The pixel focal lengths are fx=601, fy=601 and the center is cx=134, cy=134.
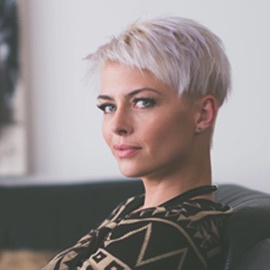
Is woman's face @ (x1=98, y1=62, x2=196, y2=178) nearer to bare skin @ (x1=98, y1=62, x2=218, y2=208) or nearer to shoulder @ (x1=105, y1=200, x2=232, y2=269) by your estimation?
bare skin @ (x1=98, y1=62, x2=218, y2=208)

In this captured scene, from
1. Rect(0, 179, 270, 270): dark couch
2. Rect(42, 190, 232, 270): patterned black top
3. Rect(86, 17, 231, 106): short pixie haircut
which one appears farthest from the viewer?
Rect(0, 179, 270, 270): dark couch

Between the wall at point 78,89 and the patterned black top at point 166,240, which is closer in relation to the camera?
the patterned black top at point 166,240

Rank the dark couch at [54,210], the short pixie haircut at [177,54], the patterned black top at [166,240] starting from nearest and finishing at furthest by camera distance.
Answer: the patterned black top at [166,240], the short pixie haircut at [177,54], the dark couch at [54,210]

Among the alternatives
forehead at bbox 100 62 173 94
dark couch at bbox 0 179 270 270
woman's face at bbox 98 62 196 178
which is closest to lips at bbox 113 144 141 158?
woman's face at bbox 98 62 196 178

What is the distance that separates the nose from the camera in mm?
1158

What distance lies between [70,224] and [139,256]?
55.9 inches

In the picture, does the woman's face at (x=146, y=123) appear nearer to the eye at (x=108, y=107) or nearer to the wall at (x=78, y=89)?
the eye at (x=108, y=107)

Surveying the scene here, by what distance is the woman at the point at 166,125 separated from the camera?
3.59 feet

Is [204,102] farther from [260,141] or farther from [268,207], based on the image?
[260,141]

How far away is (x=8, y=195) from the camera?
2.46 meters

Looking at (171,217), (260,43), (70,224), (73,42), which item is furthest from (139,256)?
(73,42)

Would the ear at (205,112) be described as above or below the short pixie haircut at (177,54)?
below

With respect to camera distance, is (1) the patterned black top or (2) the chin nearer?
(1) the patterned black top

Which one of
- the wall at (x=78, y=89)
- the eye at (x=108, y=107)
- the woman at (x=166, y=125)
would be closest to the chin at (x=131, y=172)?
the woman at (x=166, y=125)
